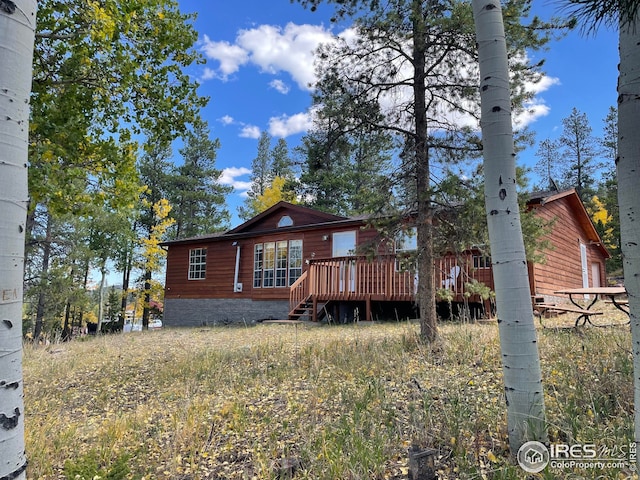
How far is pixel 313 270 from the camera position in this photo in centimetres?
1159

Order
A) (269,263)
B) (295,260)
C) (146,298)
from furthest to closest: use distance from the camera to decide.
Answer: (146,298) → (269,263) → (295,260)

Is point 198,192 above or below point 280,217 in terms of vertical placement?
above

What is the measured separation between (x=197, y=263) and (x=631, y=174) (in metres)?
17.4

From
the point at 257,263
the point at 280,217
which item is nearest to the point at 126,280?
the point at 257,263

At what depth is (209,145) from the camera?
2734 centimetres

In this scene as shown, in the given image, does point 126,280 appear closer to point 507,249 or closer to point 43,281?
point 43,281

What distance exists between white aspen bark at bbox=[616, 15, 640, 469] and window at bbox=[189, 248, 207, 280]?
55.5ft

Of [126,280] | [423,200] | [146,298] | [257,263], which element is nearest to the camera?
[423,200]

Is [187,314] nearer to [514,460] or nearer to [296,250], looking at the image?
[296,250]

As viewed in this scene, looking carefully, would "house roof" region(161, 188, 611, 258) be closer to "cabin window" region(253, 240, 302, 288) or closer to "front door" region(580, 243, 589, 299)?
"cabin window" region(253, 240, 302, 288)

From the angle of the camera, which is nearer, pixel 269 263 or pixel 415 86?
pixel 415 86

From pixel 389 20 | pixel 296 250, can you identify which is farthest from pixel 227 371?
pixel 296 250

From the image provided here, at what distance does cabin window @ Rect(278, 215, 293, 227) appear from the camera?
15602 millimetres

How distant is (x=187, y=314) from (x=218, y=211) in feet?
35.3
